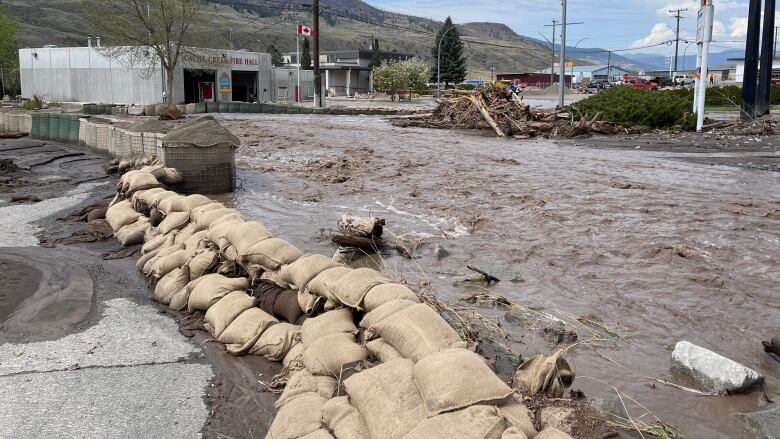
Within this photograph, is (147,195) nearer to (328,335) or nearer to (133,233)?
(133,233)

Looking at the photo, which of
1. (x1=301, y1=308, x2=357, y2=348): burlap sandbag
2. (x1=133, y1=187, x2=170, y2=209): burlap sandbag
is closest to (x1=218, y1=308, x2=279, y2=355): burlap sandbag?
(x1=301, y1=308, x2=357, y2=348): burlap sandbag

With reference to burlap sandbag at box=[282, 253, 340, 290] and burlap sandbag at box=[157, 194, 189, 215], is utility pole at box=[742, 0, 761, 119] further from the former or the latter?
burlap sandbag at box=[282, 253, 340, 290]

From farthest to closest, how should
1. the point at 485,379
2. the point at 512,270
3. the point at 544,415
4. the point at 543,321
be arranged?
the point at 512,270 → the point at 543,321 → the point at 544,415 → the point at 485,379

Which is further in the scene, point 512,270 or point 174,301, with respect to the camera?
point 512,270

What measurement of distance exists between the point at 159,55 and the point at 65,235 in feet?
120

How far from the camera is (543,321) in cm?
531

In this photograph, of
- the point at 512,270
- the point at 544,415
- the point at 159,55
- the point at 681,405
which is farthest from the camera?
the point at 159,55

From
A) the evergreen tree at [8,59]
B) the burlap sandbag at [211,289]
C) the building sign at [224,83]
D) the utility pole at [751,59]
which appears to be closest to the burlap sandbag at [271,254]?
the burlap sandbag at [211,289]

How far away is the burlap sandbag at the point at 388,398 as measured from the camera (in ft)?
10.2

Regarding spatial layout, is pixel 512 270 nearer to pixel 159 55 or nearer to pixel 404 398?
pixel 404 398

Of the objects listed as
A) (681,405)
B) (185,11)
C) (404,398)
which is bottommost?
(681,405)

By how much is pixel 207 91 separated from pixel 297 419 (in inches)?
1920

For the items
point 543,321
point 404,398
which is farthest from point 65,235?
point 404,398

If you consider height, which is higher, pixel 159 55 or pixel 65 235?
pixel 159 55
